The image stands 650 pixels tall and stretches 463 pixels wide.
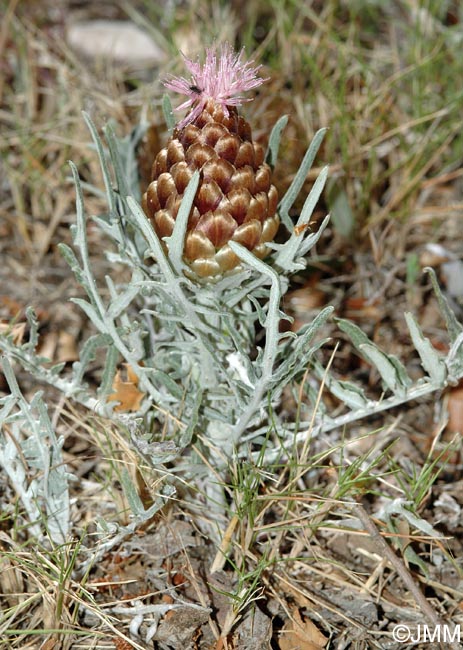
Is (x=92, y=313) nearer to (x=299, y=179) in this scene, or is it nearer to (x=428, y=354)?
(x=299, y=179)

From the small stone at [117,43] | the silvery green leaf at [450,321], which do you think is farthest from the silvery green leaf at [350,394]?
the small stone at [117,43]

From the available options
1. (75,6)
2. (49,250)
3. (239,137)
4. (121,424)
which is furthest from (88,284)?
(75,6)

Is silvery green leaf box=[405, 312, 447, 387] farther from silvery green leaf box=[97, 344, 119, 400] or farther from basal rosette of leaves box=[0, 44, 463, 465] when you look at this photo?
silvery green leaf box=[97, 344, 119, 400]

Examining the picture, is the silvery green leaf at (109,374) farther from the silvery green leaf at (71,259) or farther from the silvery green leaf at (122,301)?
the silvery green leaf at (71,259)

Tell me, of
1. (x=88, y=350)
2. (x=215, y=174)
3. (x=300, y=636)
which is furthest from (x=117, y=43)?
(x=300, y=636)

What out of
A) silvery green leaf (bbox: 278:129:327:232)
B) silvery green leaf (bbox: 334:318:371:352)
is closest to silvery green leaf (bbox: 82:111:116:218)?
silvery green leaf (bbox: 278:129:327:232)

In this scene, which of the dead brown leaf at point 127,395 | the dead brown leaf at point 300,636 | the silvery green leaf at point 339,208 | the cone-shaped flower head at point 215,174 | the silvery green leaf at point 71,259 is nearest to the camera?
the cone-shaped flower head at point 215,174
